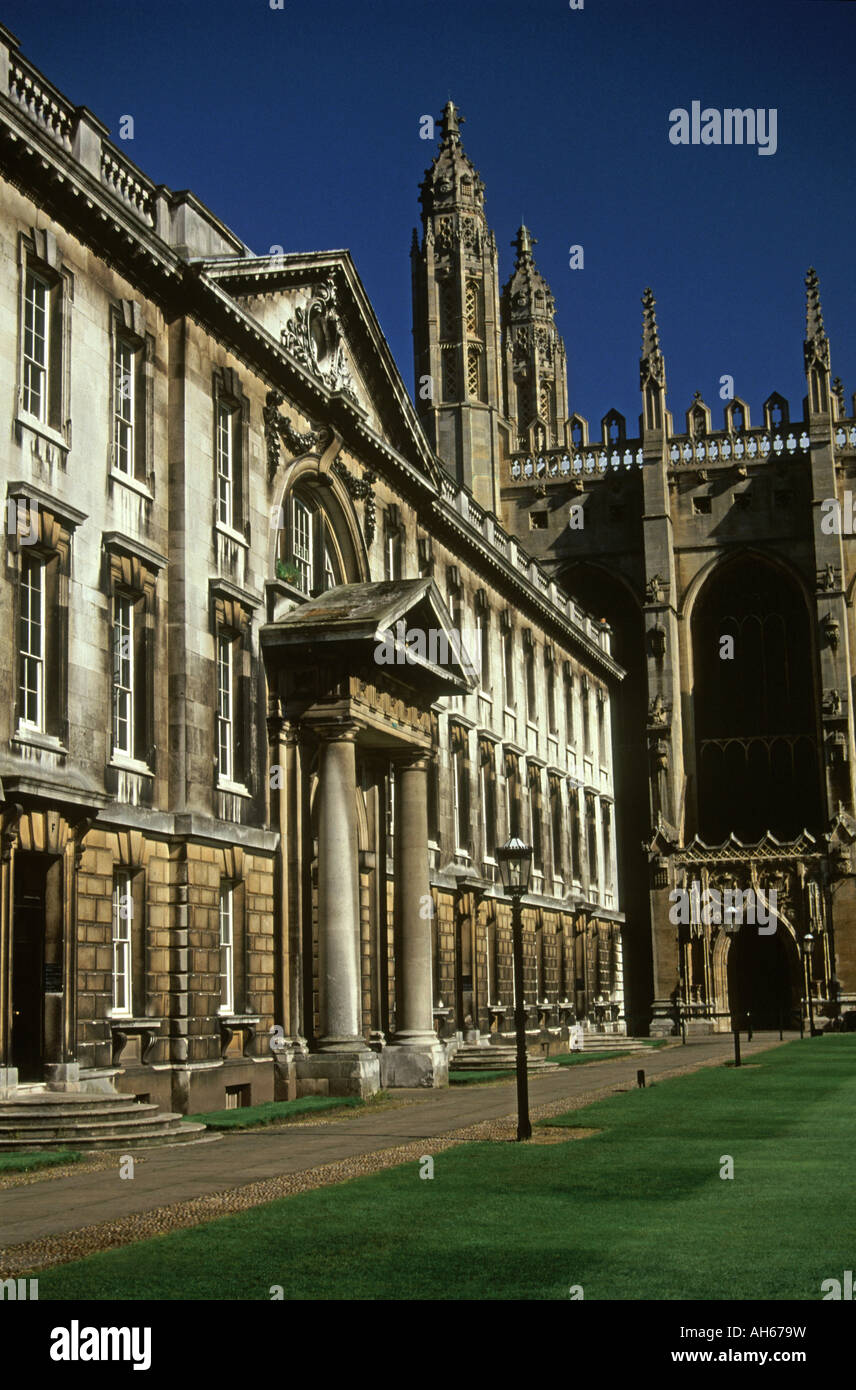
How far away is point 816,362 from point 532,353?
21765 millimetres

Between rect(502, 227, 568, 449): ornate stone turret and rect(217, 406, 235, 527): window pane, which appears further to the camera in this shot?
rect(502, 227, 568, 449): ornate stone turret

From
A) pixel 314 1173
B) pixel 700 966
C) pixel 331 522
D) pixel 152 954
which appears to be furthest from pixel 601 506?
pixel 314 1173

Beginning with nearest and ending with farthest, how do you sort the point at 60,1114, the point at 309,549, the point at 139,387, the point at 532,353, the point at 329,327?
the point at 60,1114
the point at 139,387
the point at 309,549
the point at 329,327
the point at 532,353

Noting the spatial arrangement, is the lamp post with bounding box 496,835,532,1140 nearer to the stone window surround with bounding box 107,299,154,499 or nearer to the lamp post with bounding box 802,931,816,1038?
the stone window surround with bounding box 107,299,154,499

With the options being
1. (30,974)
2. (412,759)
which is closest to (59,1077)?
(30,974)

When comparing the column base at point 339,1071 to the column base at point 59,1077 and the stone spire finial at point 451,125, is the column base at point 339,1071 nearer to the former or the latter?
the column base at point 59,1077

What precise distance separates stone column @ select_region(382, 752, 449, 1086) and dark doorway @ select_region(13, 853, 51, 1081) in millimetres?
12046

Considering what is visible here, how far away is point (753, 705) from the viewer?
235ft

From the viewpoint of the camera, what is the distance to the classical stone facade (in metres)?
65.9

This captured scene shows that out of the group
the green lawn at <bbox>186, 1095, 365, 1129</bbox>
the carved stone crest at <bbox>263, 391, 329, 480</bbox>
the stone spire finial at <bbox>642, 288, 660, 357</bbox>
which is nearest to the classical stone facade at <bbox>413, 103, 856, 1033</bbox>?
the stone spire finial at <bbox>642, 288, 660, 357</bbox>

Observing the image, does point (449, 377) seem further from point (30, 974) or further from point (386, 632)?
point (30, 974)

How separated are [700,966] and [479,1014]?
23165mm

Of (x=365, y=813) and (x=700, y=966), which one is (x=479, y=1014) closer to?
(x=365, y=813)

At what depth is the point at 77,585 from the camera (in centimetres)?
2373
